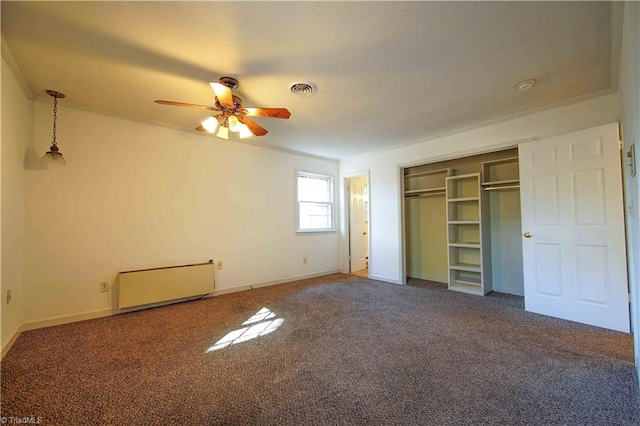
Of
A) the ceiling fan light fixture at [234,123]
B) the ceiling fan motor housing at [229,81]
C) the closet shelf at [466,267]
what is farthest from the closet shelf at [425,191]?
the ceiling fan motor housing at [229,81]

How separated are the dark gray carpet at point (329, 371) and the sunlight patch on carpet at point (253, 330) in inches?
2.6

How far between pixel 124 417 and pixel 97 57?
265 centimetres

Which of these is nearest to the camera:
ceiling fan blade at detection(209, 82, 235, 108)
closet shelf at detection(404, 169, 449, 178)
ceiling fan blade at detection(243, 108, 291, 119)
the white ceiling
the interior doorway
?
the white ceiling

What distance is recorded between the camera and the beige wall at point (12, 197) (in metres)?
2.33

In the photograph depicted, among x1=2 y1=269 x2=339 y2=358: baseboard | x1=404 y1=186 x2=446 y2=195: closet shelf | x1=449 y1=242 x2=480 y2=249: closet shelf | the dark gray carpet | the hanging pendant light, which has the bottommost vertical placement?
the dark gray carpet

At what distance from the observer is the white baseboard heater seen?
10.9 feet

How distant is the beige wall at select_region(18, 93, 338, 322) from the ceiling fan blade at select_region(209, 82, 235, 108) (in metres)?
1.81

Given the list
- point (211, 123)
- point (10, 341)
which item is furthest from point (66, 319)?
point (211, 123)

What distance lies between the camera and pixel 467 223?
4398mm

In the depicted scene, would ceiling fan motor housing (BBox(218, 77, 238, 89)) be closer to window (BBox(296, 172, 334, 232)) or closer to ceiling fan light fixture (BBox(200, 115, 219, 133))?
ceiling fan light fixture (BBox(200, 115, 219, 133))

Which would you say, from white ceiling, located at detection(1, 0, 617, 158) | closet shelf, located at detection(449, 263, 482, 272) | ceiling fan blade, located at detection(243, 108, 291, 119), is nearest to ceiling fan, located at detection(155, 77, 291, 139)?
ceiling fan blade, located at detection(243, 108, 291, 119)

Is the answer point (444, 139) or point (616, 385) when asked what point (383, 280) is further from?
point (616, 385)

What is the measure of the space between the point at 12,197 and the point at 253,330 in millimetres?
2606

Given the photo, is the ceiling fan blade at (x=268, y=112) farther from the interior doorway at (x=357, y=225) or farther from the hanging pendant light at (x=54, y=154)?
the interior doorway at (x=357, y=225)
